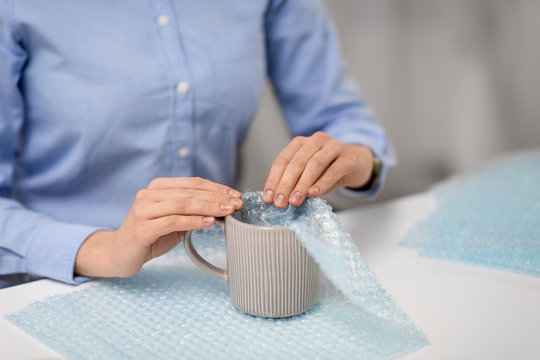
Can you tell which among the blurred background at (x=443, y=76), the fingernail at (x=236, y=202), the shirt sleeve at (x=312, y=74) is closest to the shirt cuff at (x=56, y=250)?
the fingernail at (x=236, y=202)

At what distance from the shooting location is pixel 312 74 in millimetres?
977

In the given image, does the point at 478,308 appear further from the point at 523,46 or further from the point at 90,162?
the point at 523,46

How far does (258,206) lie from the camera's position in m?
0.57

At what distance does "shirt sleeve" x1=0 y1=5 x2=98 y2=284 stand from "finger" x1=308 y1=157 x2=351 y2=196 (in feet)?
0.88

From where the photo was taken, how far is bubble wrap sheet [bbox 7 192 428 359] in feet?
1.55

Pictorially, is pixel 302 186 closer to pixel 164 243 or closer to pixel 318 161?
pixel 318 161

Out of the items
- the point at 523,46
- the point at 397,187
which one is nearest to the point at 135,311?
the point at 397,187

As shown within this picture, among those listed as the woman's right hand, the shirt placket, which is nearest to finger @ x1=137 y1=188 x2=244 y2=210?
the woman's right hand

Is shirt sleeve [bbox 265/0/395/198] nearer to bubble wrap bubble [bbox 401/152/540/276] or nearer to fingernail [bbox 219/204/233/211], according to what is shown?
bubble wrap bubble [bbox 401/152/540/276]

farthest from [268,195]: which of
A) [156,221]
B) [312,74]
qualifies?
[312,74]

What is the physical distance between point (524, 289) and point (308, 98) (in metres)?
0.52

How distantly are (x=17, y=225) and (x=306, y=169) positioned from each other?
1.18ft

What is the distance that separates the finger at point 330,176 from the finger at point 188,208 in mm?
103

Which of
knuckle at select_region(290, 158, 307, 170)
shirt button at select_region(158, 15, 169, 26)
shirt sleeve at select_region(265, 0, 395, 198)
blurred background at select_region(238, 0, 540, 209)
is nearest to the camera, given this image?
knuckle at select_region(290, 158, 307, 170)
